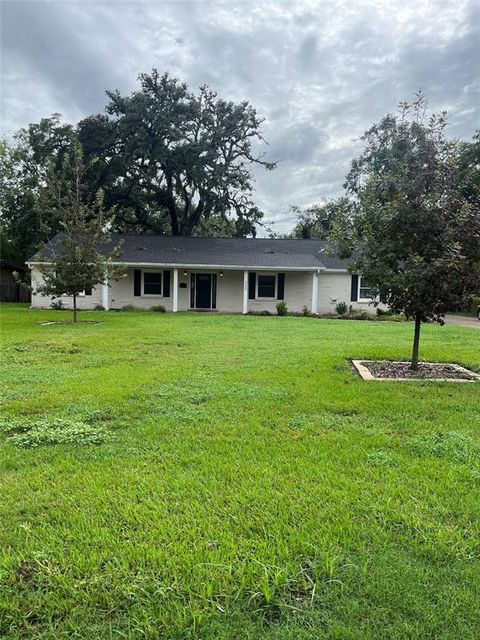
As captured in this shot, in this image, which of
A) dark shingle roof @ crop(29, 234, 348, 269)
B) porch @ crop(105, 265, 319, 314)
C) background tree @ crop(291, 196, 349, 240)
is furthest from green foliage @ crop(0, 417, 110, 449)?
background tree @ crop(291, 196, 349, 240)

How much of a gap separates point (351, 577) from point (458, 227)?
217 inches

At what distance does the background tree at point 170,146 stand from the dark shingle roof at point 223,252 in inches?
188

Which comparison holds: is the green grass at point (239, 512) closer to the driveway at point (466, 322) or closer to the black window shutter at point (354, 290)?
the driveway at point (466, 322)

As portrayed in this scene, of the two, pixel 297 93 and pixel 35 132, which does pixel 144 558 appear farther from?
pixel 35 132

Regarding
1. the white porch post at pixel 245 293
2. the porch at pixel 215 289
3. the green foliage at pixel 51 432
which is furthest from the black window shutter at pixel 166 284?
the green foliage at pixel 51 432

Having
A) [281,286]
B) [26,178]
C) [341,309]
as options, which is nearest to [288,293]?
[281,286]

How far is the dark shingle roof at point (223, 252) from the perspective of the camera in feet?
64.7

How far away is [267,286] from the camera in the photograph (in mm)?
20688

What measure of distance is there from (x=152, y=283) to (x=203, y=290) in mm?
2566

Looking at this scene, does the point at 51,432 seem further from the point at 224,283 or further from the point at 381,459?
the point at 224,283

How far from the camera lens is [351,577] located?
190 centimetres

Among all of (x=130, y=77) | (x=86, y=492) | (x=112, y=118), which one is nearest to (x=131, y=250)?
(x=112, y=118)

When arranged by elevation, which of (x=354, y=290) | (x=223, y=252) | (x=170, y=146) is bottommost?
(x=354, y=290)

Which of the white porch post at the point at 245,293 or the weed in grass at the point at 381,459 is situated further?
the white porch post at the point at 245,293
